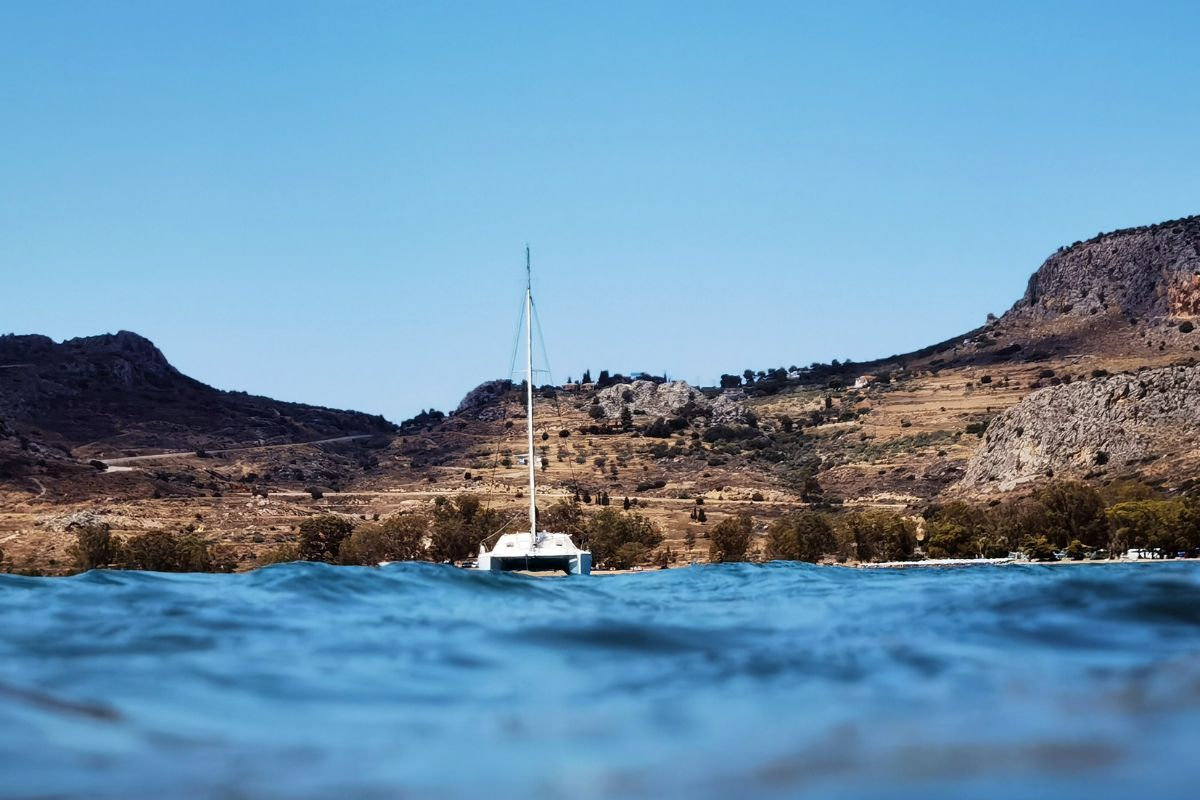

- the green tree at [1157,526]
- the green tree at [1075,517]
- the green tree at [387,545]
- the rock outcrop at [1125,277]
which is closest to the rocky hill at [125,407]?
the green tree at [387,545]

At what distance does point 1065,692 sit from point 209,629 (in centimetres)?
876

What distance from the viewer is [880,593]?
18.4 metres

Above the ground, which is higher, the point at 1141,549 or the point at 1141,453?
the point at 1141,453

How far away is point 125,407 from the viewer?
471ft

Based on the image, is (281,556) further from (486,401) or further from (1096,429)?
(486,401)

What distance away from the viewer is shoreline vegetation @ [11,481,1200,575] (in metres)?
55.2

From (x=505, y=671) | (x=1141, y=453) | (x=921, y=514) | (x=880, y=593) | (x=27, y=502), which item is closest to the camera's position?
(x=505, y=671)

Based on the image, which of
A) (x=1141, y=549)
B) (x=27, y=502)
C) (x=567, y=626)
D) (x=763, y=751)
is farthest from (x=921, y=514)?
(x=763, y=751)

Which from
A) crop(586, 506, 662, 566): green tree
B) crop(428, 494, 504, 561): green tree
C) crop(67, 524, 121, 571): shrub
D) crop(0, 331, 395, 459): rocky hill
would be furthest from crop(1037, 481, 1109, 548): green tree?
crop(0, 331, 395, 459): rocky hill

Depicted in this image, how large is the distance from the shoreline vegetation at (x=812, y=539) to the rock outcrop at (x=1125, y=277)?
239ft

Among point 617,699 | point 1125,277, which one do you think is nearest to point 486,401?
point 1125,277

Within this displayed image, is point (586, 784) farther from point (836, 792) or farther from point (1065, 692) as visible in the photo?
point (1065, 692)

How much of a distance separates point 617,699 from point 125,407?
145m

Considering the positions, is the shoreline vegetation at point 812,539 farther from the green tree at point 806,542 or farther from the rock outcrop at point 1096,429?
the rock outcrop at point 1096,429
